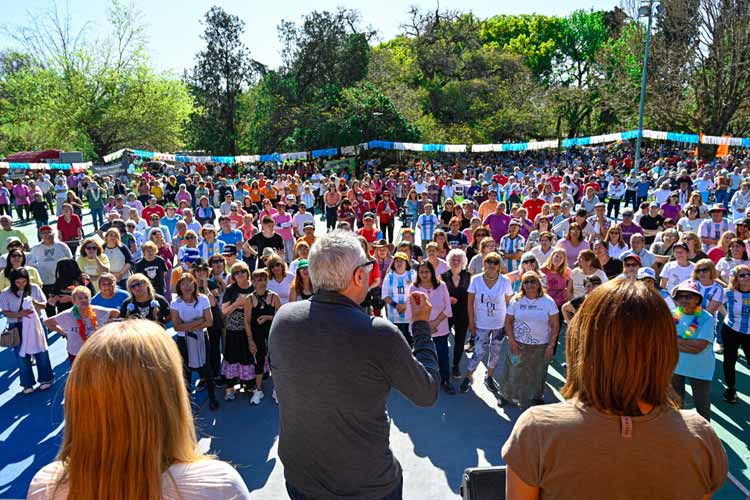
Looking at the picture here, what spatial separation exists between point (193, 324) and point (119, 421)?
4.77 m

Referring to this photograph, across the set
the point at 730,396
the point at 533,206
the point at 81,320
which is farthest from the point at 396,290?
the point at 533,206

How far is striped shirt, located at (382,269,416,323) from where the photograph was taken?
6.29 m

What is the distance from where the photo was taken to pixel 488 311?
242 inches

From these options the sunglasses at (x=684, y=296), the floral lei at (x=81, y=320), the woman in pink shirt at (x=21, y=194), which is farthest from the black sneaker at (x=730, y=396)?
the woman in pink shirt at (x=21, y=194)

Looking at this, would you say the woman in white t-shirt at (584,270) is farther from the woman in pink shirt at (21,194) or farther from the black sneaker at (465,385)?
the woman in pink shirt at (21,194)

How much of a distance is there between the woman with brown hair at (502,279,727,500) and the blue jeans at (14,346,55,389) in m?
6.67

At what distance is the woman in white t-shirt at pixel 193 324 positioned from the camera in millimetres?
5883

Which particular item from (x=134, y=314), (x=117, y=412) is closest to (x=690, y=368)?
(x=117, y=412)

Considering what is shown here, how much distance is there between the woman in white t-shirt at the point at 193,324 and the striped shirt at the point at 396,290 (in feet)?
6.79

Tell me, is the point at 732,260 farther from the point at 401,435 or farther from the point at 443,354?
the point at 401,435

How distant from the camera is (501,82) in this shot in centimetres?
4381

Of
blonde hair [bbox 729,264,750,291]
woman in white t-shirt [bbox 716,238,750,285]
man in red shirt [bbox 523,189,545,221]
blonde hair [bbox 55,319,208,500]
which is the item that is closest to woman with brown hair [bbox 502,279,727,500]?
blonde hair [bbox 55,319,208,500]

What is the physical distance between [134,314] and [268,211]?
18.2 feet

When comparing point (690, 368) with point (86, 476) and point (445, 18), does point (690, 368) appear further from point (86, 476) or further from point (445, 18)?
point (445, 18)
